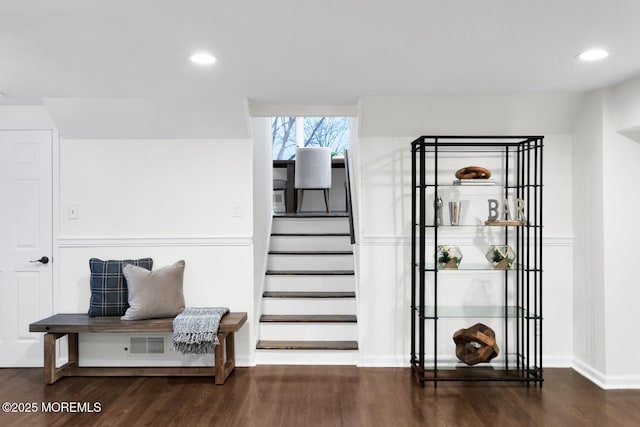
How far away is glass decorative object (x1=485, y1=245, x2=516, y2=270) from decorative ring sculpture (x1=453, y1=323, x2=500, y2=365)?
497 mm

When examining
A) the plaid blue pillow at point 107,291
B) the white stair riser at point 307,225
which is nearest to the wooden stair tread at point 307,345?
the plaid blue pillow at point 107,291

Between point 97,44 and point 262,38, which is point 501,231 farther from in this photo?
point 97,44

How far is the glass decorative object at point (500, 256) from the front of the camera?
3734 mm

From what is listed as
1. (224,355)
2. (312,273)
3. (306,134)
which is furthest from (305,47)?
(306,134)

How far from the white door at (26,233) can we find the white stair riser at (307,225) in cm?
235

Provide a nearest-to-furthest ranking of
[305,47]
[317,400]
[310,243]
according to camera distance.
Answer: [305,47]
[317,400]
[310,243]

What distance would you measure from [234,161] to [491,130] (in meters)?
2.16

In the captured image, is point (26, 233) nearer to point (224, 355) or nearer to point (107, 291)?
point (107, 291)

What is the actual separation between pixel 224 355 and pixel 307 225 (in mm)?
2130

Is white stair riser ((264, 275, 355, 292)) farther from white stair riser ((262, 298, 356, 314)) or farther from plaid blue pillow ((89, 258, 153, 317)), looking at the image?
plaid blue pillow ((89, 258, 153, 317))

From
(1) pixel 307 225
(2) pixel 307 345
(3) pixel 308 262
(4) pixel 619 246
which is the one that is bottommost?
(2) pixel 307 345

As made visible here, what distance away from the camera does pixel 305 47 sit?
267 centimetres

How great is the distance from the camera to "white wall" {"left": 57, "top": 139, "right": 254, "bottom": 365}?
13.4ft

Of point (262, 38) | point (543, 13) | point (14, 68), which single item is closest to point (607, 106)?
point (543, 13)
